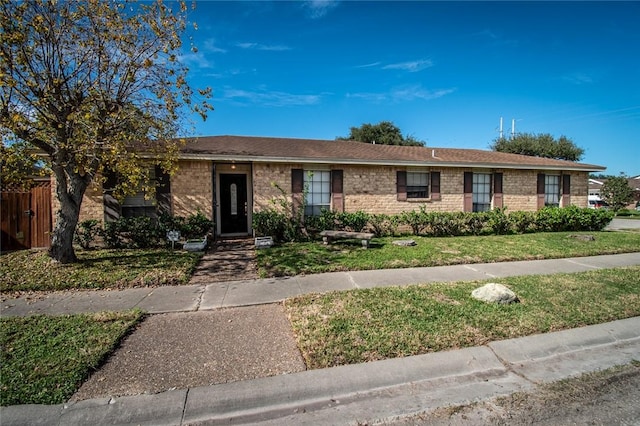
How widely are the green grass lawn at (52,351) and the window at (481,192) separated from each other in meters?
13.4

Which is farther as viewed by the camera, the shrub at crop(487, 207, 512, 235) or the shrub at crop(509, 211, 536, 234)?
the shrub at crop(509, 211, 536, 234)

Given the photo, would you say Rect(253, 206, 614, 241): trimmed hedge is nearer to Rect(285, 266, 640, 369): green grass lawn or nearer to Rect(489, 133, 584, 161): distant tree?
Rect(285, 266, 640, 369): green grass lawn

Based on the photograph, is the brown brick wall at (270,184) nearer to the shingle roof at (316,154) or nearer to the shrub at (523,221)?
the shingle roof at (316,154)

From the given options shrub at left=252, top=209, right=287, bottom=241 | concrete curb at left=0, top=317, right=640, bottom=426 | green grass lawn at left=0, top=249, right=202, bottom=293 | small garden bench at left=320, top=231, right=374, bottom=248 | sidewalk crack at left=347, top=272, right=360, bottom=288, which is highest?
shrub at left=252, top=209, right=287, bottom=241

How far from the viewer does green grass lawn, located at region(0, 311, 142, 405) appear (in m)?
2.83

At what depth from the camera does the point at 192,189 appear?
34.9 ft

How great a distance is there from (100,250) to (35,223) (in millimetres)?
2095

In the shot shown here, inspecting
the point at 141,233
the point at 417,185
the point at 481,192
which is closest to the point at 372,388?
the point at 141,233

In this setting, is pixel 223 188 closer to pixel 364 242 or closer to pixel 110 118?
pixel 110 118

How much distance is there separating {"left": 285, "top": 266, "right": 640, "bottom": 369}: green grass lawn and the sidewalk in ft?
1.84

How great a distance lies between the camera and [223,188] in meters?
11.7

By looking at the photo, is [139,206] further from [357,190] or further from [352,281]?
[352,281]

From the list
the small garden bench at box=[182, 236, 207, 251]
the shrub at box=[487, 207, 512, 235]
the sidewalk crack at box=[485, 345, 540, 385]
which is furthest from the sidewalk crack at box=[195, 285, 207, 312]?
the shrub at box=[487, 207, 512, 235]

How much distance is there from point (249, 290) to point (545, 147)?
4458 centimetres
